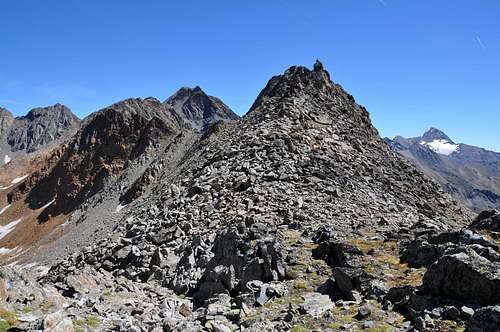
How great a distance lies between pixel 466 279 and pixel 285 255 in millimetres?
Answer: 11061

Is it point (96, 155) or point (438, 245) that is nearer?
point (438, 245)

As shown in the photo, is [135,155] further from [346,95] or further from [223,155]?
[223,155]

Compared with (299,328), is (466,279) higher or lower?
higher

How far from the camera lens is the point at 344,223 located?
3359 cm

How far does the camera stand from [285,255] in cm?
2630

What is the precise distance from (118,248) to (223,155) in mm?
16005

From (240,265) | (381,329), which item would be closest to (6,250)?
(240,265)

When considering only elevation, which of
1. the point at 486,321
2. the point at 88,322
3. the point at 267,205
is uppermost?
the point at 267,205

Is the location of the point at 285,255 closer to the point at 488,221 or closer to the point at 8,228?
the point at 488,221

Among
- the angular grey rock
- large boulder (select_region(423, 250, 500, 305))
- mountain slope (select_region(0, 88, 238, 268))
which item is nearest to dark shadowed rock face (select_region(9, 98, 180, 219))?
mountain slope (select_region(0, 88, 238, 268))

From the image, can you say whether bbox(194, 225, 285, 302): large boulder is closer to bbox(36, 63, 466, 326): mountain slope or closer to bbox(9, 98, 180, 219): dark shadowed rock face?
bbox(36, 63, 466, 326): mountain slope

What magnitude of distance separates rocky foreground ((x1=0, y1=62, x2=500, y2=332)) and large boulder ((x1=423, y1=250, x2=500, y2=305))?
40mm

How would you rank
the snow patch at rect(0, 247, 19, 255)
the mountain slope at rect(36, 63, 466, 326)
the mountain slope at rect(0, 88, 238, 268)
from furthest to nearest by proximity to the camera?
the snow patch at rect(0, 247, 19, 255) → the mountain slope at rect(0, 88, 238, 268) → the mountain slope at rect(36, 63, 466, 326)

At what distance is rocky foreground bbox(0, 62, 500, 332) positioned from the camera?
57.8 feet
